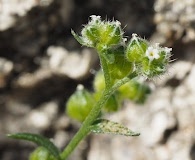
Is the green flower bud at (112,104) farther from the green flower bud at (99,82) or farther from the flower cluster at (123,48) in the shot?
the flower cluster at (123,48)

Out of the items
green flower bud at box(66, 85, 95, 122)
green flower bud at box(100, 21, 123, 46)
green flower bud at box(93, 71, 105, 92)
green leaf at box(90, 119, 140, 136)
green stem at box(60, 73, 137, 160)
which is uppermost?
green flower bud at box(93, 71, 105, 92)

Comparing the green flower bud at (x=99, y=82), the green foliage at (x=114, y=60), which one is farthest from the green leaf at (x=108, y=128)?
the green flower bud at (x=99, y=82)

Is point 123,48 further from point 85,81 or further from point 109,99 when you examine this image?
point 85,81

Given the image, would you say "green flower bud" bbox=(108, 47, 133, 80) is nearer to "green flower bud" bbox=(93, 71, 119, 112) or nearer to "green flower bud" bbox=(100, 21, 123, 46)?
"green flower bud" bbox=(100, 21, 123, 46)

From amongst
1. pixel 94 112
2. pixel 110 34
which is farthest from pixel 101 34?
pixel 94 112

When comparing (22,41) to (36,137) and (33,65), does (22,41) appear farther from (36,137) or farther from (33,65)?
(36,137)

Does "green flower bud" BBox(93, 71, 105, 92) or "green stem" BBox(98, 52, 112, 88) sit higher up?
"green flower bud" BBox(93, 71, 105, 92)

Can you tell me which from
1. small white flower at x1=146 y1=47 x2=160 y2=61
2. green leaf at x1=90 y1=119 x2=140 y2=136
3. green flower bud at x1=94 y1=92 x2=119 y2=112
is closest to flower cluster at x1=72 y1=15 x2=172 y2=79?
small white flower at x1=146 y1=47 x2=160 y2=61
